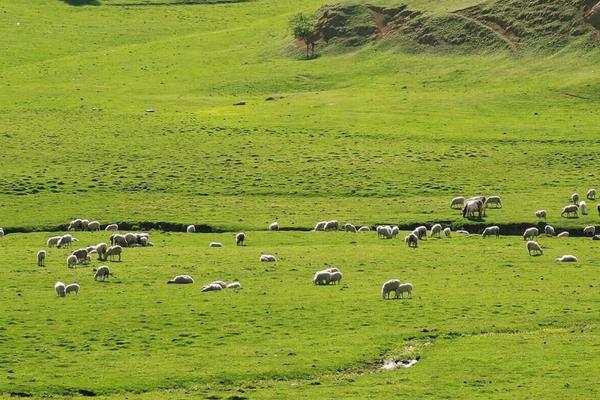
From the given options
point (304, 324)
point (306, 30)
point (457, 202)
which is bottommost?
point (304, 324)

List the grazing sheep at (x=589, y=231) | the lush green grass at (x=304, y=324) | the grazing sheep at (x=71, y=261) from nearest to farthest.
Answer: the lush green grass at (x=304, y=324) < the grazing sheep at (x=71, y=261) < the grazing sheep at (x=589, y=231)

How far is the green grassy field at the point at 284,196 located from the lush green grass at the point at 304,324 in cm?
12

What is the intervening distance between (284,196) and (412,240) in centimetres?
1546

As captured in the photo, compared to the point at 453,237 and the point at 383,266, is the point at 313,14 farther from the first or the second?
the point at 383,266

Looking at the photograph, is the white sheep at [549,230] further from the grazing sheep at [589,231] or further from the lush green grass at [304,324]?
the lush green grass at [304,324]

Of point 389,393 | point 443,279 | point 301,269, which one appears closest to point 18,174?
point 301,269

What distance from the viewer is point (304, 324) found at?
137 ft

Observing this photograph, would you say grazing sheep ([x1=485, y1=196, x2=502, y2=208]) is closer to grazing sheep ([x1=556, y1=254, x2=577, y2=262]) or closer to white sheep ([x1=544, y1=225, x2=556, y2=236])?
white sheep ([x1=544, y1=225, x2=556, y2=236])

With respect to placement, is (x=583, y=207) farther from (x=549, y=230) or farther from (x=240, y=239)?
(x=240, y=239)

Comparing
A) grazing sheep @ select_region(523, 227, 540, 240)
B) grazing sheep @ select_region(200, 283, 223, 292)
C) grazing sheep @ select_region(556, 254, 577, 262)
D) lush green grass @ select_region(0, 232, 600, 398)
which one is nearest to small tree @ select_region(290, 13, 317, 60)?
grazing sheep @ select_region(523, 227, 540, 240)

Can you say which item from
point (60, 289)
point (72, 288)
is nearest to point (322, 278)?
point (72, 288)

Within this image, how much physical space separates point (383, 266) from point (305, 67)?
2468 inches

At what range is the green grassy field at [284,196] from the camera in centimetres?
3731

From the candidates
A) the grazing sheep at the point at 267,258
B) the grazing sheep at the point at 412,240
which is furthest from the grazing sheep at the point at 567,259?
the grazing sheep at the point at 267,258
